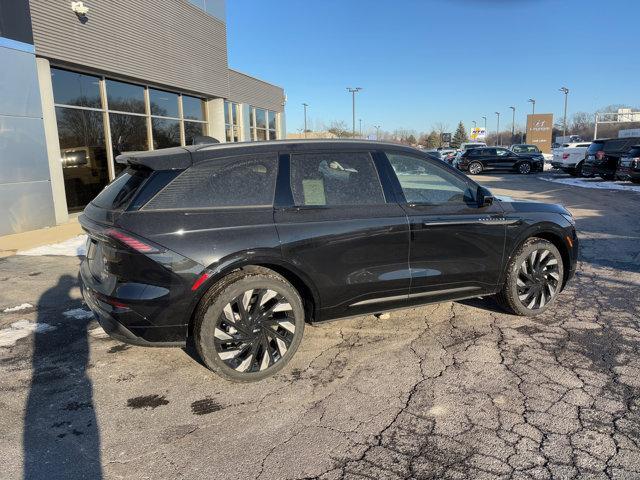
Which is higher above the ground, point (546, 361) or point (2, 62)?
point (2, 62)

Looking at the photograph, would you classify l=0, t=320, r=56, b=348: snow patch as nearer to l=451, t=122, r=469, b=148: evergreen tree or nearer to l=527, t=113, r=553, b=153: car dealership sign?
l=527, t=113, r=553, b=153: car dealership sign

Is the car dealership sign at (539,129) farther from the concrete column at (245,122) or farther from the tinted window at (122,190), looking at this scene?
the tinted window at (122,190)

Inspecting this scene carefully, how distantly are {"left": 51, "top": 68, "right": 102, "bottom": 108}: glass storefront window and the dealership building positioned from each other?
2 centimetres

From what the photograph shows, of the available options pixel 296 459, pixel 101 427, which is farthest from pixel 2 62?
pixel 296 459

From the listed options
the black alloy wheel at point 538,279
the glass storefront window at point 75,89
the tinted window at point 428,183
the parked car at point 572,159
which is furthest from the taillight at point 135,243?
the parked car at point 572,159

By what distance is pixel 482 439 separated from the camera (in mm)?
2797

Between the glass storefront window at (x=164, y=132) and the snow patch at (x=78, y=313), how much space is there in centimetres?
1008

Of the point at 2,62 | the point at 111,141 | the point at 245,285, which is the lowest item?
the point at 245,285

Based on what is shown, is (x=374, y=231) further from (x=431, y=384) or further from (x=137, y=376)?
(x=137, y=376)

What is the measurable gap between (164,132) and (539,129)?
2672 inches

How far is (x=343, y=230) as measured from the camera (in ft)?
12.2

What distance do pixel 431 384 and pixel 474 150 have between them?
2721 cm

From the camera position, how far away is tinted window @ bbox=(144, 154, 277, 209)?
338cm

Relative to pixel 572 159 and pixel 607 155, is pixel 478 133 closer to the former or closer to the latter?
pixel 572 159
